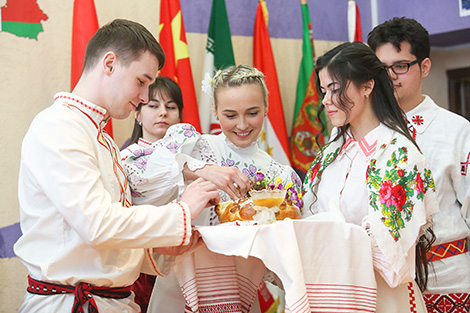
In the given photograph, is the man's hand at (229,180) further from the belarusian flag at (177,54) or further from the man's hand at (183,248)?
the belarusian flag at (177,54)

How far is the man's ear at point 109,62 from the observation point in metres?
1.83

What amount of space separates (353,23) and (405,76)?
2.13m

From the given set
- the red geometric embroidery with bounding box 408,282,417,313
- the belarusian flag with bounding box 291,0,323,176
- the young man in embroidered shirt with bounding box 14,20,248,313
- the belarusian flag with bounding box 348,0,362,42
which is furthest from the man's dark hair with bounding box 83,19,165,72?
the belarusian flag with bounding box 348,0,362,42

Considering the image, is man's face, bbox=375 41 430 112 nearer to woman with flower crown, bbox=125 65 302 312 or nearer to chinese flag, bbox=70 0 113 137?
woman with flower crown, bbox=125 65 302 312

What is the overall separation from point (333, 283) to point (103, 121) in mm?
921

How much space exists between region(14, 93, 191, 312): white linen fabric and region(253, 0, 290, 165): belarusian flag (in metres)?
2.49

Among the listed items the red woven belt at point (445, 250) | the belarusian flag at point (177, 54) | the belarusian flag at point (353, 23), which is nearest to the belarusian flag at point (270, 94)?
the belarusian flag at point (177, 54)

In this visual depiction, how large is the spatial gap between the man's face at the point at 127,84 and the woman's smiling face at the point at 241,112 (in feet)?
2.06

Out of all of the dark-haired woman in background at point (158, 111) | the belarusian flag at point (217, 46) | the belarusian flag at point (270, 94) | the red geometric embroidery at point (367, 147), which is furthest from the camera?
the belarusian flag at point (270, 94)

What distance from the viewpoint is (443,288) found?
94.0 inches

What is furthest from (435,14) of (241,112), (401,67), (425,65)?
(241,112)

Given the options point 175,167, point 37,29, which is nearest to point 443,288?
point 175,167

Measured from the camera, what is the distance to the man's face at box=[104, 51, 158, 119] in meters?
1.84

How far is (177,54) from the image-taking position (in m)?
3.77
